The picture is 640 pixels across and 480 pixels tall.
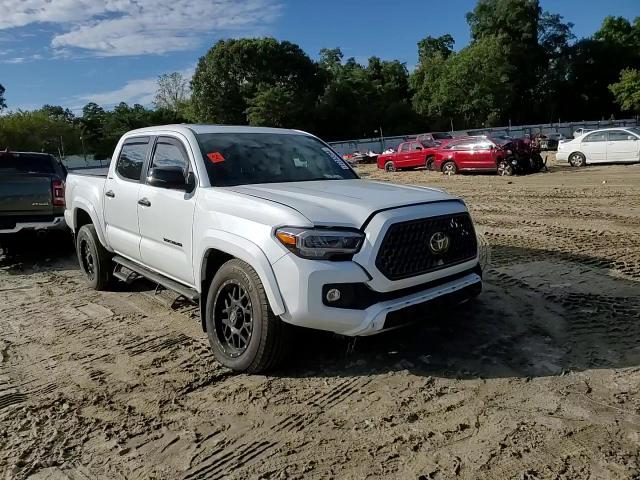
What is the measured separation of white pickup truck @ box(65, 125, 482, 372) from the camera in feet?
10.9

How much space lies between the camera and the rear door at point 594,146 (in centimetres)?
2094

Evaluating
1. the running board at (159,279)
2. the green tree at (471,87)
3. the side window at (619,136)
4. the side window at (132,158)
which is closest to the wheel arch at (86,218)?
the running board at (159,279)

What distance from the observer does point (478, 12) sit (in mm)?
76688

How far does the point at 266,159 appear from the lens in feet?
15.3

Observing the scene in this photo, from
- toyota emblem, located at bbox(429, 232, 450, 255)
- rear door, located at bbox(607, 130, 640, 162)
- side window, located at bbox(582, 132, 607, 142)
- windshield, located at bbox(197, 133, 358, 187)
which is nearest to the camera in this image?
toyota emblem, located at bbox(429, 232, 450, 255)

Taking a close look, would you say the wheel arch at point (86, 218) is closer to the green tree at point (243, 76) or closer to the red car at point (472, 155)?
the red car at point (472, 155)

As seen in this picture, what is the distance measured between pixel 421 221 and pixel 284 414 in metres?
1.58

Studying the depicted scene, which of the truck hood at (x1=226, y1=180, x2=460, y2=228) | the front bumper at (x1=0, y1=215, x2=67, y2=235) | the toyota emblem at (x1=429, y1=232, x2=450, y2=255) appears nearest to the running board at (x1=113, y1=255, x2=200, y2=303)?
the truck hood at (x1=226, y1=180, x2=460, y2=228)

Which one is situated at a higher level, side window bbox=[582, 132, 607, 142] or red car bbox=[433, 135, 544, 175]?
side window bbox=[582, 132, 607, 142]

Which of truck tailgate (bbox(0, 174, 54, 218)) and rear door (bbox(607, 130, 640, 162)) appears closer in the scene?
truck tailgate (bbox(0, 174, 54, 218))

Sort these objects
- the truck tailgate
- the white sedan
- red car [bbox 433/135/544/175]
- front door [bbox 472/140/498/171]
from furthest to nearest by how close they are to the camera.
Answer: front door [bbox 472/140/498/171]
red car [bbox 433/135/544/175]
the white sedan
the truck tailgate

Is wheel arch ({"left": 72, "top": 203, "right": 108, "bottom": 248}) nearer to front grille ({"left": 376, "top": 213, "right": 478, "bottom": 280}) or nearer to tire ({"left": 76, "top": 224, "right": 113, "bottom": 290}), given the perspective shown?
tire ({"left": 76, "top": 224, "right": 113, "bottom": 290})

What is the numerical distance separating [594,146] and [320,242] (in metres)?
21.4

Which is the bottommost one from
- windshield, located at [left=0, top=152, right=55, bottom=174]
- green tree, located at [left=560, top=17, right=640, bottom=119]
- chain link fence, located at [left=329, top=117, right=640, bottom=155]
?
windshield, located at [left=0, top=152, right=55, bottom=174]
